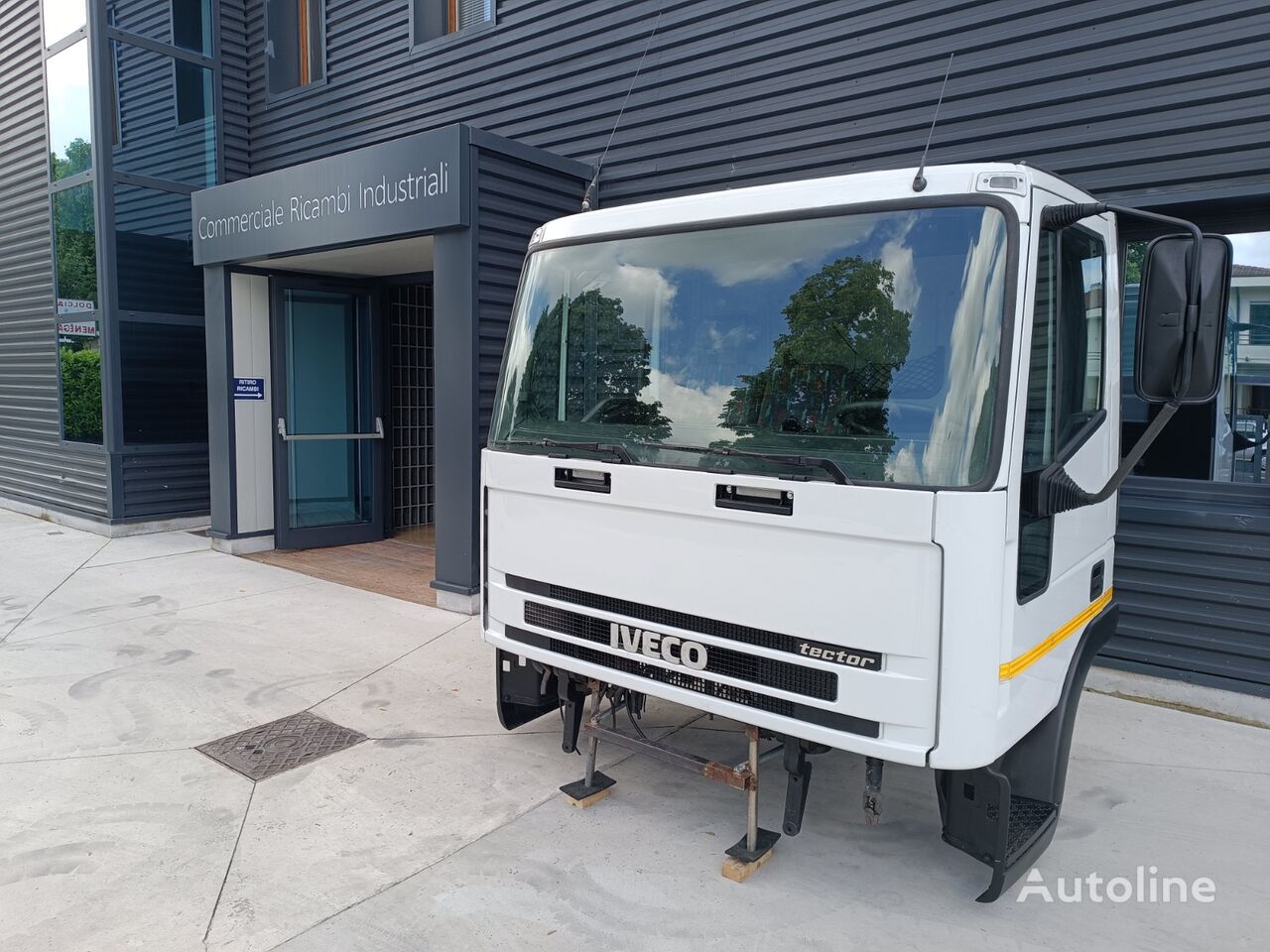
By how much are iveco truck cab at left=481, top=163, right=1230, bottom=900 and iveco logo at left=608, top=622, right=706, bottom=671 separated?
0.01 meters

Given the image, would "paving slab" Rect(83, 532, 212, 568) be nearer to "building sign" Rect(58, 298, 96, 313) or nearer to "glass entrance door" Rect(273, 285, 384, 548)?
"glass entrance door" Rect(273, 285, 384, 548)

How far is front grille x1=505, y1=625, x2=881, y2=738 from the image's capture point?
105 inches

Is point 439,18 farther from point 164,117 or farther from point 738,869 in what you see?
point 738,869

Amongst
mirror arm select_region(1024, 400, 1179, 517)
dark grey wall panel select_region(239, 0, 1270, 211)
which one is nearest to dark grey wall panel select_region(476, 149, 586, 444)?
dark grey wall panel select_region(239, 0, 1270, 211)

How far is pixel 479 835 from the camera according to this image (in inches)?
133

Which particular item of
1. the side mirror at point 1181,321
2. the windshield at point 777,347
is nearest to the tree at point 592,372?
the windshield at point 777,347

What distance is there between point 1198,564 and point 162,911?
5153 mm

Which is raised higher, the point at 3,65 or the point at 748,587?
the point at 3,65

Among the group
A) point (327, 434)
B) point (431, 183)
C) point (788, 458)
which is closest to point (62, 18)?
point (327, 434)

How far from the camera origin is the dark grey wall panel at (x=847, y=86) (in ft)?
15.4

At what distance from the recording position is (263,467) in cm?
859

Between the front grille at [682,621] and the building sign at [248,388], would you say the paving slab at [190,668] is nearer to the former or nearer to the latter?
the front grille at [682,621]

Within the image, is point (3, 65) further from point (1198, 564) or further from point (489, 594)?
point (1198, 564)

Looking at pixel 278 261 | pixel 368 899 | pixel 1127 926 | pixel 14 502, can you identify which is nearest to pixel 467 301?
pixel 278 261
